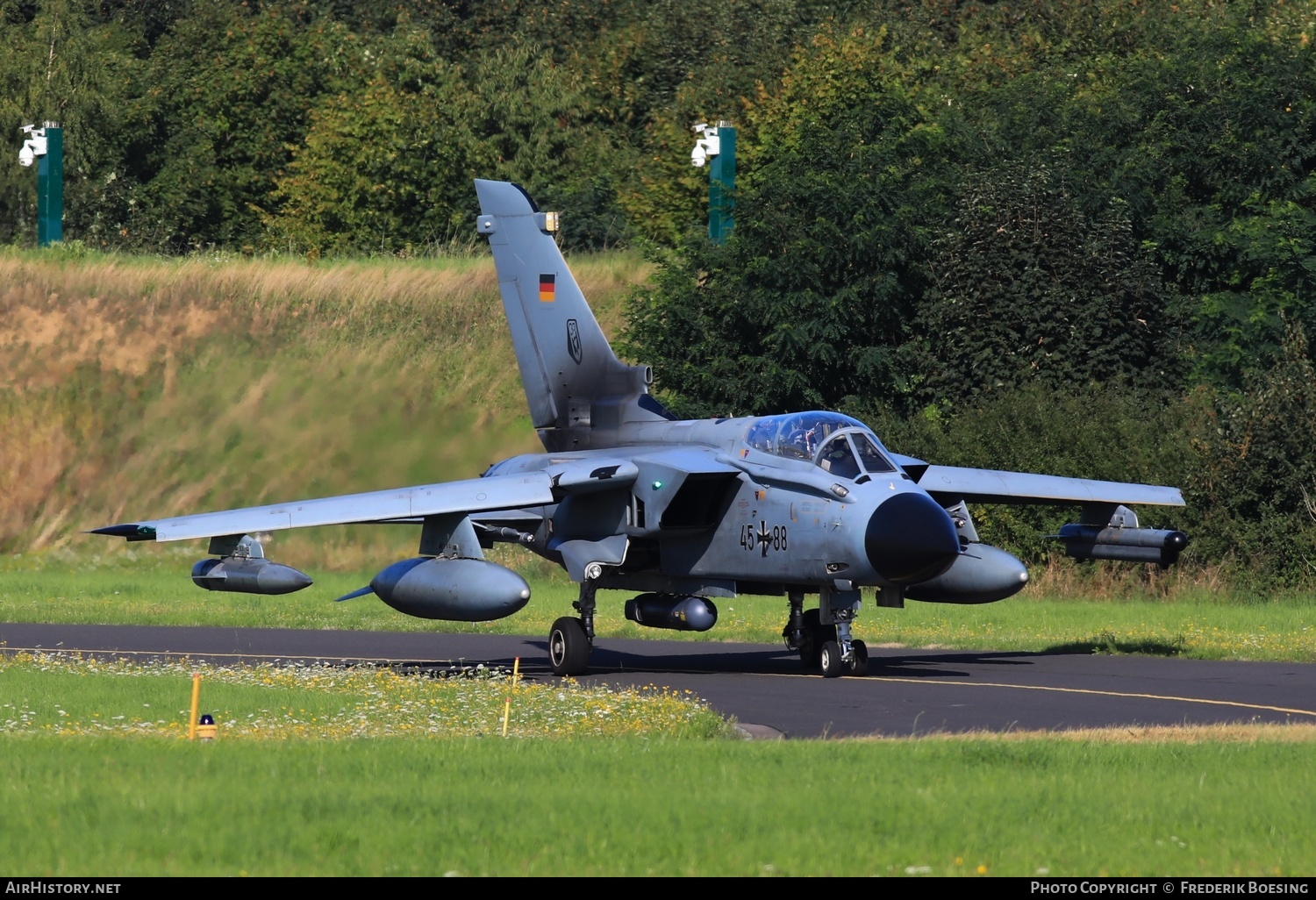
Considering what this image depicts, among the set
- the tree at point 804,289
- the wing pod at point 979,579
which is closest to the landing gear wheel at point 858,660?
the wing pod at point 979,579

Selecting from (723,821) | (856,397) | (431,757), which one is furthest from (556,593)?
(723,821)

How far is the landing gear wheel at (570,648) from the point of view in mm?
22422

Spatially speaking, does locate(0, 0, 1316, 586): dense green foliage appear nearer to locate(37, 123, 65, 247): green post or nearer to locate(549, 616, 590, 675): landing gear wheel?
locate(37, 123, 65, 247): green post

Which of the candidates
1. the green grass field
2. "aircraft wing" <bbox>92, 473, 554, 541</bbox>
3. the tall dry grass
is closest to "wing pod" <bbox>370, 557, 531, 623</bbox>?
"aircraft wing" <bbox>92, 473, 554, 541</bbox>

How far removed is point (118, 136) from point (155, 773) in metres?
59.1

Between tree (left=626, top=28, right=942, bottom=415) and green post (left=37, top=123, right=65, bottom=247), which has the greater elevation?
green post (left=37, top=123, right=65, bottom=247)

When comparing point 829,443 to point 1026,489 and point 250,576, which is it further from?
point 250,576

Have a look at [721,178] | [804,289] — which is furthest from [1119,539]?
[721,178]

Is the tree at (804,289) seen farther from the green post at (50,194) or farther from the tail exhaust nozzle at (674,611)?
the tail exhaust nozzle at (674,611)

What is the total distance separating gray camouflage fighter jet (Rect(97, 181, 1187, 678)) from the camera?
20.6m

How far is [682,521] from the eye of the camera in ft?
72.6

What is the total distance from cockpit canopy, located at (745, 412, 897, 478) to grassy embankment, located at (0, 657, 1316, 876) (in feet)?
17.0

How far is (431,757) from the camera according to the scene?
13305 millimetres

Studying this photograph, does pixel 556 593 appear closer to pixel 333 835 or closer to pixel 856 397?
pixel 856 397
